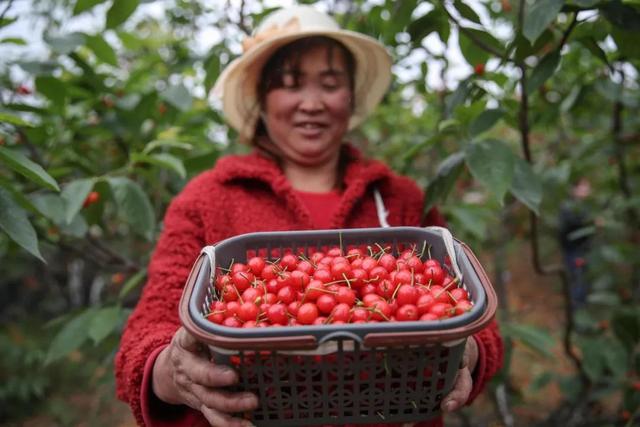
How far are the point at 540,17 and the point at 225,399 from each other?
42.9 inches

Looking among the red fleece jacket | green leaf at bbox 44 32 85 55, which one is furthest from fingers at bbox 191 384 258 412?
green leaf at bbox 44 32 85 55

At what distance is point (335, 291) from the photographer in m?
1.04

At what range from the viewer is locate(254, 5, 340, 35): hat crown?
158cm

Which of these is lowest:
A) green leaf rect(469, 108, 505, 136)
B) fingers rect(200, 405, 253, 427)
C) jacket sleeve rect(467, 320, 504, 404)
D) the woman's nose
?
jacket sleeve rect(467, 320, 504, 404)

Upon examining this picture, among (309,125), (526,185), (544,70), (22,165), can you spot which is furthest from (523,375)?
(22,165)

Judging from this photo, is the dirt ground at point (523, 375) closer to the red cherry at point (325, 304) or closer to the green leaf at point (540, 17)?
the green leaf at point (540, 17)

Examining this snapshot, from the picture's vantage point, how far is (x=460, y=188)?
12.8 feet

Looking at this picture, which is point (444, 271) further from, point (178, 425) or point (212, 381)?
point (178, 425)

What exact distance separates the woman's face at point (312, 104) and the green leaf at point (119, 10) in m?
0.46

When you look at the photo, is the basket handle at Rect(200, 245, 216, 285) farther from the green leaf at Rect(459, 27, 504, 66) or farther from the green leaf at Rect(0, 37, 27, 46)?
the green leaf at Rect(0, 37, 27, 46)

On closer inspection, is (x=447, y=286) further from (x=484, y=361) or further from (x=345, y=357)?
(x=484, y=361)

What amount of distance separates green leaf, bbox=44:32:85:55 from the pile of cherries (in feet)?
3.68

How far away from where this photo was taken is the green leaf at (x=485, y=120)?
1561 mm

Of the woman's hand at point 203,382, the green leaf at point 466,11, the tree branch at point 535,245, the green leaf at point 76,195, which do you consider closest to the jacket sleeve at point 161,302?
the woman's hand at point 203,382
